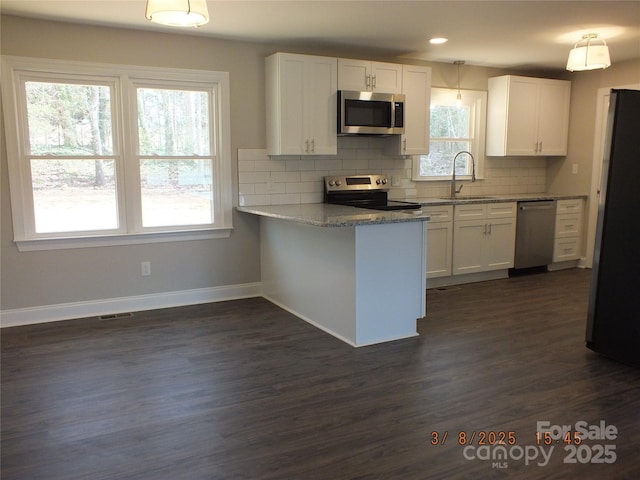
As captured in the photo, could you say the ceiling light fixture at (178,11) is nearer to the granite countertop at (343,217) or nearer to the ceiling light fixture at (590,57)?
the granite countertop at (343,217)

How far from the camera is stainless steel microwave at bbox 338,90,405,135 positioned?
4793 mm

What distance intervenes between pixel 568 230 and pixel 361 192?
2.72 m

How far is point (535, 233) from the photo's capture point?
5902 millimetres

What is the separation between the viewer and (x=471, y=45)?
4895 millimetres

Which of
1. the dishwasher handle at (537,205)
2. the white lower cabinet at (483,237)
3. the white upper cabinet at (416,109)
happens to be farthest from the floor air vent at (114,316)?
the dishwasher handle at (537,205)

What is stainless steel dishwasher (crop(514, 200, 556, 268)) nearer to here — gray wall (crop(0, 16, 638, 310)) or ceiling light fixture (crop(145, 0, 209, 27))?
gray wall (crop(0, 16, 638, 310))

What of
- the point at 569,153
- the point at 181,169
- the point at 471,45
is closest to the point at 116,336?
the point at 181,169

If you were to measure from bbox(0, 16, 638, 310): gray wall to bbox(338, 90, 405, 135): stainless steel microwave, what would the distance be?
0.59m

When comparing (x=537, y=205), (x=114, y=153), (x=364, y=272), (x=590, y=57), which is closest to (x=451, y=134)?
(x=537, y=205)

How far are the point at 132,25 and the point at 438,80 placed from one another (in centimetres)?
321

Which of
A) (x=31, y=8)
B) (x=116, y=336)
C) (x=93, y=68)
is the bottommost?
(x=116, y=336)

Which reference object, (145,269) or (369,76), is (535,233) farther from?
(145,269)

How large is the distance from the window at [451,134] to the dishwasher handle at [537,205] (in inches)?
26.4

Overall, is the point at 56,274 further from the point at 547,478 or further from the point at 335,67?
the point at 547,478
